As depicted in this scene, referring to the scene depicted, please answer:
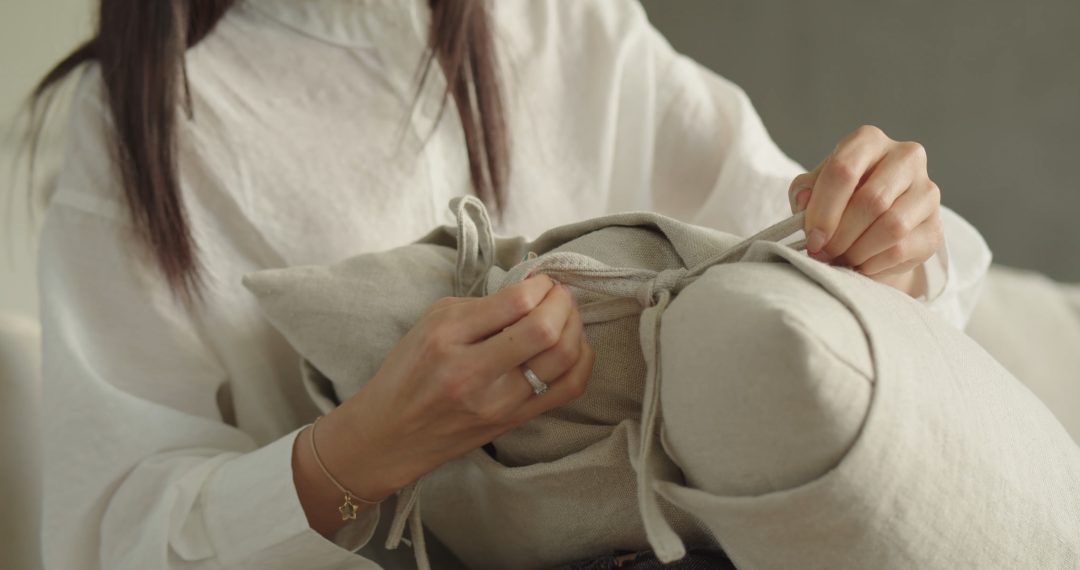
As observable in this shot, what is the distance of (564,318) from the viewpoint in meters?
0.42

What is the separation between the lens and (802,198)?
47cm

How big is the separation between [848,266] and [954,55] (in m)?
0.93

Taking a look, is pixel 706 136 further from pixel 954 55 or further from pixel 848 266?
pixel 954 55

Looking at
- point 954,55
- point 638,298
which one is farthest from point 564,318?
point 954,55

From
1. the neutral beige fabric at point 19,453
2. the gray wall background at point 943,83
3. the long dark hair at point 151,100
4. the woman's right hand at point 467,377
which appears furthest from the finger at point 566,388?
the gray wall background at point 943,83

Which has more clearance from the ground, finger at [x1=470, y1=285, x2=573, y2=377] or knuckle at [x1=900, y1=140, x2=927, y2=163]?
knuckle at [x1=900, y1=140, x2=927, y2=163]

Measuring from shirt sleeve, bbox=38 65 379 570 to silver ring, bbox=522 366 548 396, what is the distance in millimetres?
172

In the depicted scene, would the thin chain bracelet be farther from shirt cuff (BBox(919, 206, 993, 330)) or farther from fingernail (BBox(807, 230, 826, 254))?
shirt cuff (BBox(919, 206, 993, 330))

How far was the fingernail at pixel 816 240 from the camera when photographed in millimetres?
430

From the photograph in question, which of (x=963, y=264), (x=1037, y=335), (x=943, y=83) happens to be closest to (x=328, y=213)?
(x=963, y=264)

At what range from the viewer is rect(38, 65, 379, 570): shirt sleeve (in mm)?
538

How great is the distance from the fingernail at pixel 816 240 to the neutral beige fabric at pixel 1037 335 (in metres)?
0.49

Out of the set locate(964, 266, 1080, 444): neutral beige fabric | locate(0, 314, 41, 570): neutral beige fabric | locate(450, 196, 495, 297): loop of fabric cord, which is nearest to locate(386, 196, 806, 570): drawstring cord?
locate(450, 196, 495, 297): loop of fabric cord

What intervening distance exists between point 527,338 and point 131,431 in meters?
0.31
